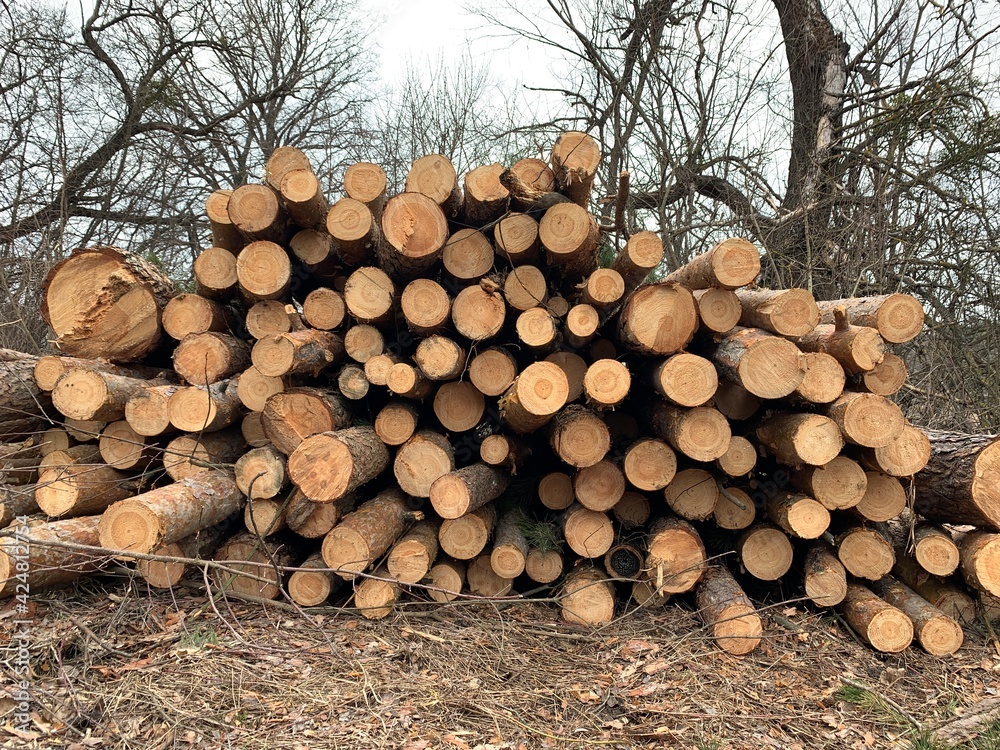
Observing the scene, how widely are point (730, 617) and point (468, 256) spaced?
239 cm

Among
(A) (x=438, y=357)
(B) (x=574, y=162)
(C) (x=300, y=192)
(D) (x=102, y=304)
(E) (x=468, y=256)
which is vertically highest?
(B) (x=574, y=162)

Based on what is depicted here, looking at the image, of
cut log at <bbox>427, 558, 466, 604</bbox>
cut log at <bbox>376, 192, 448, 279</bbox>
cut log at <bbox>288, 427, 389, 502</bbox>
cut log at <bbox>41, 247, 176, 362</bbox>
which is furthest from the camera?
cut log at <bbox>41, 247, 176, 362</bbox>

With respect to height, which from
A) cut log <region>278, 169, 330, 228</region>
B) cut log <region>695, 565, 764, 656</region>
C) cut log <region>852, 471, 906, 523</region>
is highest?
cut log <region>278, 169, 330, 228</region>

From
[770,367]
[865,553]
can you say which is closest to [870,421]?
[770,367]

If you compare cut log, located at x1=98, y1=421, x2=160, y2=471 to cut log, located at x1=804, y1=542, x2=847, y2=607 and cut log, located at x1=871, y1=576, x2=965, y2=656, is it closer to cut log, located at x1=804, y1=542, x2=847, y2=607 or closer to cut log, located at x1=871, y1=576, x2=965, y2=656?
cut log, located at x1=804, y1=542, x2=847, y2=607

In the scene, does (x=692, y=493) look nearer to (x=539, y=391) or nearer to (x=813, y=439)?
(x=813, y=439)

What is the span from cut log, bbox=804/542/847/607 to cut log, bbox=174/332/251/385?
3.59 m

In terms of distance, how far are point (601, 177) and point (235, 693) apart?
8.43 m

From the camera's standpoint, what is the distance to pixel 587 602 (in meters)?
3.17

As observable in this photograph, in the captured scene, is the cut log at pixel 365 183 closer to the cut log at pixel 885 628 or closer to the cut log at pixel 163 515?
the cut log at pixel 163 515

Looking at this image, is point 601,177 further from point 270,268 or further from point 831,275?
point 270,268

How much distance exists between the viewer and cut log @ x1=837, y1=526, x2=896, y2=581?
10.4 ft

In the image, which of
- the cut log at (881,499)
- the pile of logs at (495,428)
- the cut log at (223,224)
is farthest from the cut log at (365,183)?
the cut log at (881,499)

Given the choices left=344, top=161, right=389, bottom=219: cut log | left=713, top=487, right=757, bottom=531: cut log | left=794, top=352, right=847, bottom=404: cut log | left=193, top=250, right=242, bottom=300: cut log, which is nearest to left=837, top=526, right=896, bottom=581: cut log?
left=713, top=487, right=757, bottom=531: cut log
